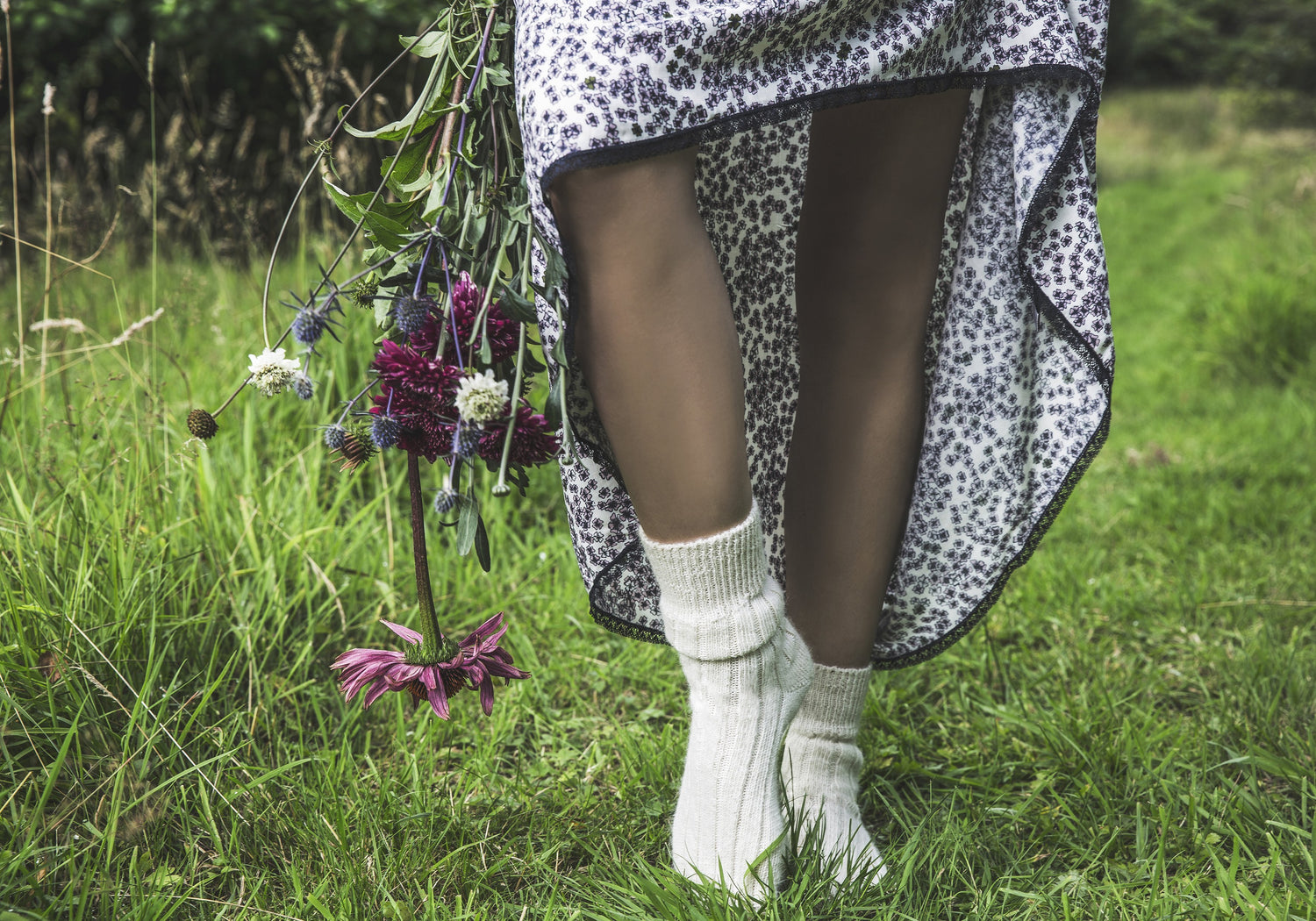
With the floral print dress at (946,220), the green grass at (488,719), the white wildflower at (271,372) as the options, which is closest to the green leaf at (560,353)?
the floral print dress at (946,220)

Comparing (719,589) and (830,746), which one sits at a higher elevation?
(719,589)

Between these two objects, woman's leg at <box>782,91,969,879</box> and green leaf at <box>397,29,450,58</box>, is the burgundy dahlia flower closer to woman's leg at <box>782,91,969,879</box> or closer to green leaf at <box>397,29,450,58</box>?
green leaf at <box>397,29,450,58</box>

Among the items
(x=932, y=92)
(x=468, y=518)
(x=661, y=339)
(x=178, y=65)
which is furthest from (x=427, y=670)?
(x=178, y=65)

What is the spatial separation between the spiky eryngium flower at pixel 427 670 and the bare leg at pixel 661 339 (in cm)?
23

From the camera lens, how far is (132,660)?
127cm

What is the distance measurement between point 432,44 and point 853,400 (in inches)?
24.1

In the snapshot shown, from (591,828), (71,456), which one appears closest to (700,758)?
(591,828)

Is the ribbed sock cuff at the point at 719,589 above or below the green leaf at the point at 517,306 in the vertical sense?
below

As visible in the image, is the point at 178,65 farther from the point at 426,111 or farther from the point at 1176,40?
the point at 1176,40

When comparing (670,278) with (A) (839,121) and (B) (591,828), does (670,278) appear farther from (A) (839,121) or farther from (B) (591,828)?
(B) (591,828)

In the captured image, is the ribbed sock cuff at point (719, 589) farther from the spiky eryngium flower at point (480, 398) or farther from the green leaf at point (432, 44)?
the green leaf at point (432, 44)

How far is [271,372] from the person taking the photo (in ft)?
2.81

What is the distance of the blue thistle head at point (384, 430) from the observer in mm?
848

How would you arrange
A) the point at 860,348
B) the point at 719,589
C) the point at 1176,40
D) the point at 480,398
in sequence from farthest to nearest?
the point at 1176,40
the point at 860,348
the point at 719,589
the point at 480,398
